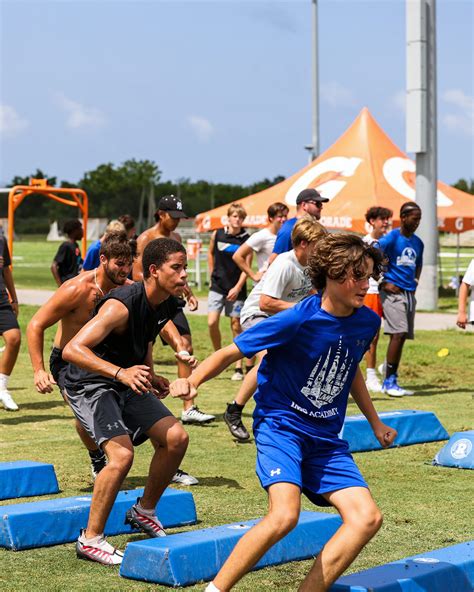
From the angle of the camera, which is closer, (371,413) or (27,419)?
(371,413)

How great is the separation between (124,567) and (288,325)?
5.13 feet

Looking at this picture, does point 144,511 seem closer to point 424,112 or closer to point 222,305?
point 222,305

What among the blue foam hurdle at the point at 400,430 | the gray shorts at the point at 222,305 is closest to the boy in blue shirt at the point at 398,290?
the gray shorts at the point at 222,305

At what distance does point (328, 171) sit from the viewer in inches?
1054

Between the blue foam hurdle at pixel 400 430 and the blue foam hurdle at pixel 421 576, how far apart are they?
359 centimetres

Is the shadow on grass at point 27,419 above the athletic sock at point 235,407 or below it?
below

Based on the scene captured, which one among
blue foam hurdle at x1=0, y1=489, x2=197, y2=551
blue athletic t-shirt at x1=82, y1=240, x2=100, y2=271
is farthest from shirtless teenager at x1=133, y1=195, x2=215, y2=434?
blue foam hurdle at x1=0, y1=489, x2=197, y2=551

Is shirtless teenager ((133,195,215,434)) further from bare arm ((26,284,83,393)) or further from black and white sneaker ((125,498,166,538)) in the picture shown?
black and white sneaker ((125,498,166,538))

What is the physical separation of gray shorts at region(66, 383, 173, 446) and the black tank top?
76 mm

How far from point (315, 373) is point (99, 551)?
165 centimetres

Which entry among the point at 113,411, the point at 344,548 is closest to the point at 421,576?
the point at 344,548

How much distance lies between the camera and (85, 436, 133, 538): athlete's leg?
18.7ft

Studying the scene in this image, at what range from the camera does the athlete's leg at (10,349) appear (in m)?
10.8

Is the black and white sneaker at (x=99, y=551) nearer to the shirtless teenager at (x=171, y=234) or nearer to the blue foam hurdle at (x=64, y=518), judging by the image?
the blue foam hurdle at (x=64, y=518)
